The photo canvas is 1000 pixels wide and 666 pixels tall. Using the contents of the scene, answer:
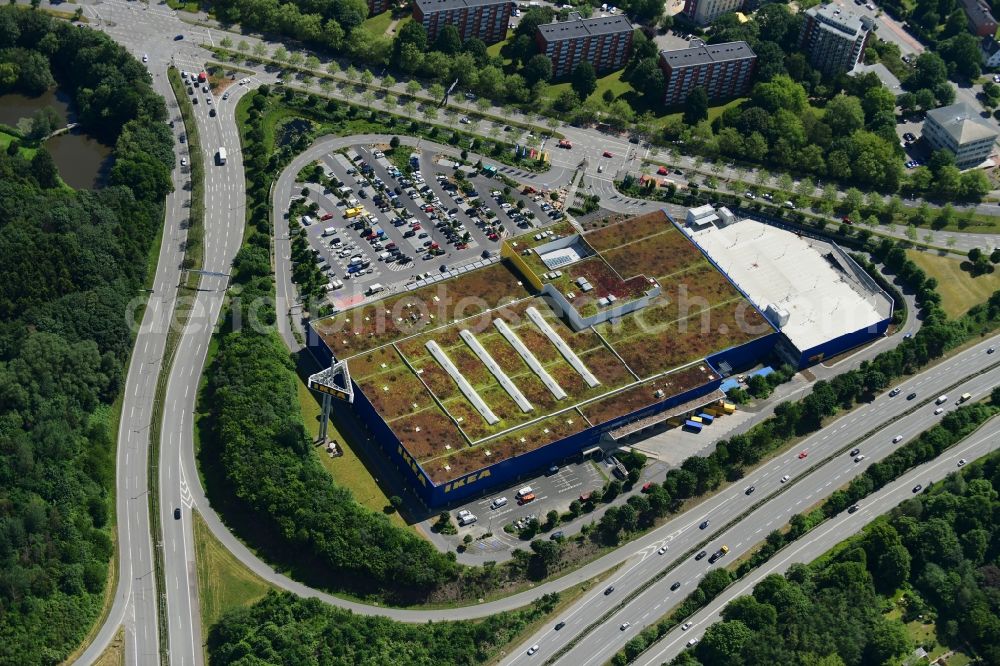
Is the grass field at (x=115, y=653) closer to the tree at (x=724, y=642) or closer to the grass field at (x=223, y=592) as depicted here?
the grass field at (x=223, y=592)

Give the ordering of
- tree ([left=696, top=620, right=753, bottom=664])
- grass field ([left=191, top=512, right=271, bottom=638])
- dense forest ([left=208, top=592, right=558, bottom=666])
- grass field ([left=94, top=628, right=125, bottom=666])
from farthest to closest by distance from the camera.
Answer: grass field ([left=191, top=512, right=271, bottom=638]) → tree ([left=696, top=620, right=753, bottom=664]) → grass field ([left=94, top=628, right=125, bottom=666]) → dense forest ([left=208, top=592, right=558, bottom=666])

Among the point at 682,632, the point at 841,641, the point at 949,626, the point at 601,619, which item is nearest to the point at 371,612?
the point at 601,619

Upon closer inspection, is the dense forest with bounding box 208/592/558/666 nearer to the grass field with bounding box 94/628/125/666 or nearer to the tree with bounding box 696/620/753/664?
the grass field with bounding box 94/628/125/666

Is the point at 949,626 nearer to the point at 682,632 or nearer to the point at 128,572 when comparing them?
the point at 682,632

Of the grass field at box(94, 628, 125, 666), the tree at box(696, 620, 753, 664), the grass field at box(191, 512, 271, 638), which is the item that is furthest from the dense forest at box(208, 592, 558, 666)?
the tree at box(696, 620, 753, 664)

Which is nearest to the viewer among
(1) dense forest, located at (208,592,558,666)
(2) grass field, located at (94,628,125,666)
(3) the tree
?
(1) dense forest, located at (208,592,558,666)

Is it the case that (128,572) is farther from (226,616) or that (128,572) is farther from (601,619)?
(601,619)

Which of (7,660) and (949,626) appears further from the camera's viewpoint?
(949,626)
